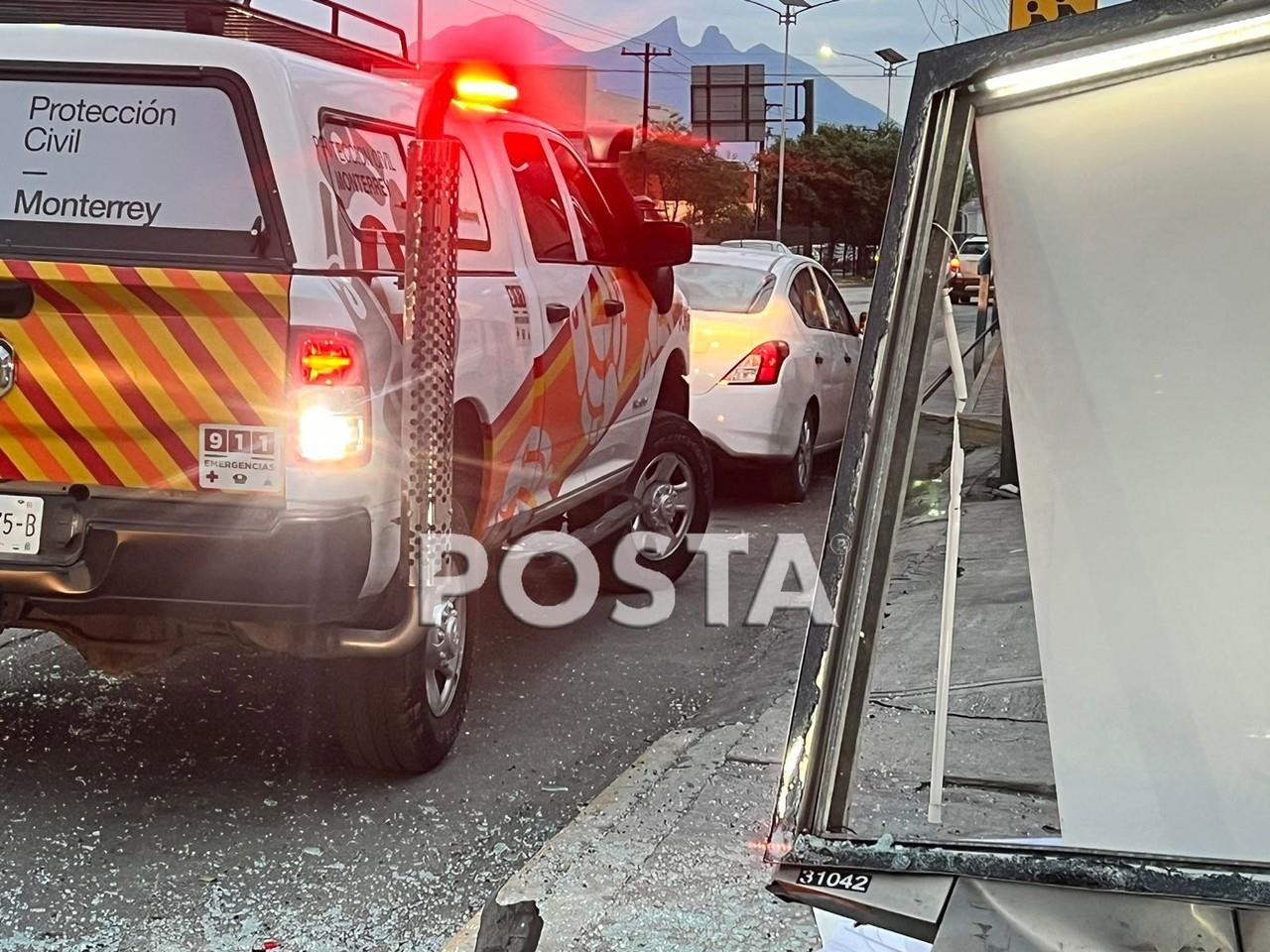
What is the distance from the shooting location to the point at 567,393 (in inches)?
215

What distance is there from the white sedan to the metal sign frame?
20.0 ft

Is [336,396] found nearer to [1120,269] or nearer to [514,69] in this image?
[514,69]

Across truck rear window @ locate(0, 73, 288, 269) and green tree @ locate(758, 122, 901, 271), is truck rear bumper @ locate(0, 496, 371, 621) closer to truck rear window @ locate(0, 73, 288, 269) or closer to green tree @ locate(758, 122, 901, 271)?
truck rear window @ locate(0, 73, 288, 269)

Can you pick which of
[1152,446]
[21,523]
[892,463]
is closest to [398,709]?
[21,523]

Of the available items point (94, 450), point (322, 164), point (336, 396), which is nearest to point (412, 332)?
point (336, 396)

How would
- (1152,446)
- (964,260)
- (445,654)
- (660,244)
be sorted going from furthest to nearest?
(660,244)
(445,654)
(964,260)
(1152,446)

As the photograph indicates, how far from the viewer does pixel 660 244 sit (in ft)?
20.6

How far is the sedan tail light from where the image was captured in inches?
148

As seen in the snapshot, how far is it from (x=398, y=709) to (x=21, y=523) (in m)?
1.13

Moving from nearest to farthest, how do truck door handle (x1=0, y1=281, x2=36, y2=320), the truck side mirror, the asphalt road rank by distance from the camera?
the asphalt road → truck door handle (x1=0, y1=281, x2=36, y2=320) → the truck side mirror

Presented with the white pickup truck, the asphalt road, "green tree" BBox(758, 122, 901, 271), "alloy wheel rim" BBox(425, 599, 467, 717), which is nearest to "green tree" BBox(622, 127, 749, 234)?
"green tree" BBox(758, 122, 901, 271)

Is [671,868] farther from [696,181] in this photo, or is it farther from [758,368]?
[696,181]

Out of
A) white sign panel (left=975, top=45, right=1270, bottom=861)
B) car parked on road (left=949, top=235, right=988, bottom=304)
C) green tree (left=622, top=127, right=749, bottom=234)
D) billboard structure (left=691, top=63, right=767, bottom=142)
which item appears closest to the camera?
white sign panel (left=975, top=45, right=1270, bottom=861)

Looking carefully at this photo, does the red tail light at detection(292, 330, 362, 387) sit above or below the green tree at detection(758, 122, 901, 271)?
below
